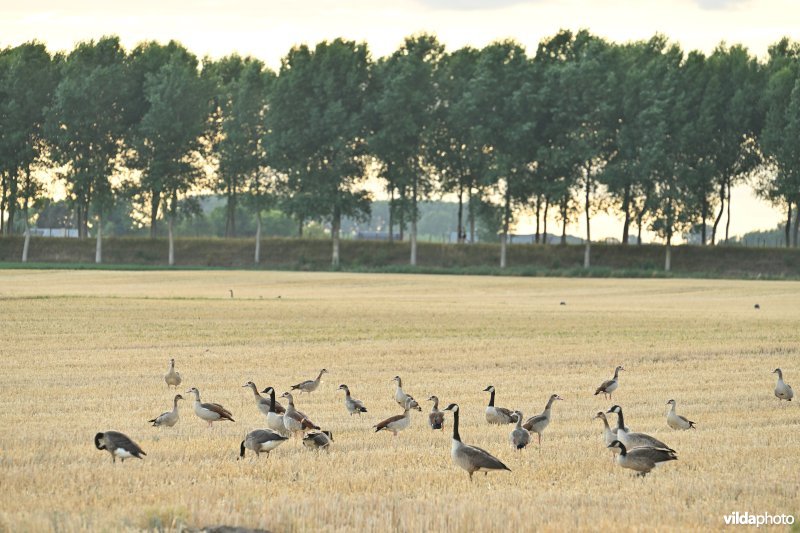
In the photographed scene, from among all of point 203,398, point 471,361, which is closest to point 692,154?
point 471,361

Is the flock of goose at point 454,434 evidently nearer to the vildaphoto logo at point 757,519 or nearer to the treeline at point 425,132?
the vildaphoto logo at point 757,519

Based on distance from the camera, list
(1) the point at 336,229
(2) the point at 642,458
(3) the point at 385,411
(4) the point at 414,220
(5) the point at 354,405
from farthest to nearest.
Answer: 1. (1) the point at 336,229
2. (4) the point at 414,220
3. (3) the point at 385,411
4. (5) the point at 354,405
5. (2) the point at 642,458

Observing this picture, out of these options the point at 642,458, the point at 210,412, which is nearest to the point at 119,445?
the point at 210,412

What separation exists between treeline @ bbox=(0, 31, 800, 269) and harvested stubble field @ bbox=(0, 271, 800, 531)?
4542cm

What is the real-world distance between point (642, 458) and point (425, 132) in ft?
308

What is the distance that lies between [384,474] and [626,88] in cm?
9195

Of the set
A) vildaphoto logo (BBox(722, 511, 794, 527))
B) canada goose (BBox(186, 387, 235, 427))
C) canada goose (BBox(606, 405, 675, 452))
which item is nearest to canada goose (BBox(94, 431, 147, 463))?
canada goose (BBox(186, 387, 235, 427))

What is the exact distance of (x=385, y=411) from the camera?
24.8 m

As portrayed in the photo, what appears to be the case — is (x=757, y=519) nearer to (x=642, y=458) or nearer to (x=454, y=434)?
(x=642, y=458)

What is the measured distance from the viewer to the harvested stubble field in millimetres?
15047

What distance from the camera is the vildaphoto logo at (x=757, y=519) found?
1440cm

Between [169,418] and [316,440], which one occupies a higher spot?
[316,440]

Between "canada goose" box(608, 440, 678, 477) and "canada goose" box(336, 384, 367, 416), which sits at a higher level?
"canada goose" box(608, 440, 678, 477)

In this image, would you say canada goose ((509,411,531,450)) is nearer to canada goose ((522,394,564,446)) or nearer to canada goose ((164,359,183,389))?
canada goose ((522,394,564,446))
